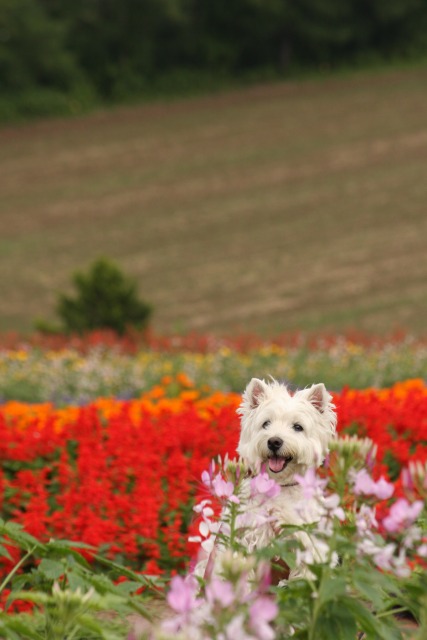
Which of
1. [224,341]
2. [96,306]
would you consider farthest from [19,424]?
[96,306]

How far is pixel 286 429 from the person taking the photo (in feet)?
12.3

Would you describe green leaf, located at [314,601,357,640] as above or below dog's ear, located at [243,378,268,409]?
below

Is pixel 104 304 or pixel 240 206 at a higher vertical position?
pixel 104 304

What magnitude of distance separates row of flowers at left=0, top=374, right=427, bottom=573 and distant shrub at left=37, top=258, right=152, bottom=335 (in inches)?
328

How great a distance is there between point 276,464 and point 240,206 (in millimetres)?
30084

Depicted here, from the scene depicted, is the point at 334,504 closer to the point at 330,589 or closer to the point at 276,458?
the point at 330,589

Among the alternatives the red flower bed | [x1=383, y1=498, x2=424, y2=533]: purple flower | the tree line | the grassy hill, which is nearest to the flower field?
[x1=383, y1=498, x2=424, y2=533]: purple flower

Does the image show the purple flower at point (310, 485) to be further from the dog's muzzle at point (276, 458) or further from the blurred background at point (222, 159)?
the blurred background at point (222, 159)

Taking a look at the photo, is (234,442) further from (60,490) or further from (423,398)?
(423,398)

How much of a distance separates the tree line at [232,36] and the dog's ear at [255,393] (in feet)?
140

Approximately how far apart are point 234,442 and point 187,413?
89 cm

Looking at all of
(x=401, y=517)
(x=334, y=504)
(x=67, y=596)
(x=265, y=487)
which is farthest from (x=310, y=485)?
(x=67, y=596)

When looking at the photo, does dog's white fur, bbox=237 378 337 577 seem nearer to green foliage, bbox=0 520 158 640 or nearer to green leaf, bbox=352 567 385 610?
green foliage, bbox=0 520 158 640

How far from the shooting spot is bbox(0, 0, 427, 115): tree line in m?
46.4
